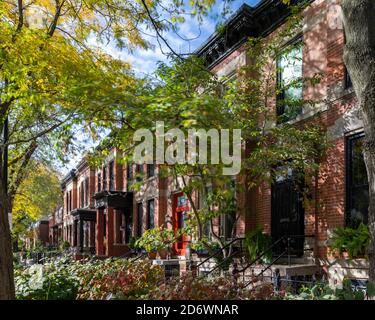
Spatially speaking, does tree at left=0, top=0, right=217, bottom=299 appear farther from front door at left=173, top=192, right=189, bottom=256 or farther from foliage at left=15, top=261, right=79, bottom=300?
front door at left=173, top=192, right=189, bottom=256

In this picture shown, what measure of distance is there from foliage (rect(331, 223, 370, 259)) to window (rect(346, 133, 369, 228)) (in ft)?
1.33

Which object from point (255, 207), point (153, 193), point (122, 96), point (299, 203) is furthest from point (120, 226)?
point (122, 96)

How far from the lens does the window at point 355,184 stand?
1045cm

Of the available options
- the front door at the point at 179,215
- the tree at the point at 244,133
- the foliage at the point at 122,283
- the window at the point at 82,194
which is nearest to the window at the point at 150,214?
the front door at the point at 179,215

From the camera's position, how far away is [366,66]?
5148 millimetres

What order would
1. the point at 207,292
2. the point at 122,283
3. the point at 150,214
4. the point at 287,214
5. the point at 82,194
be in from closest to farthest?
the point at 207,292, the point at 122,283, the point at 287,214, the point at 150,214, the point at 82,194

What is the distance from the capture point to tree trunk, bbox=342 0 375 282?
16.4 ft

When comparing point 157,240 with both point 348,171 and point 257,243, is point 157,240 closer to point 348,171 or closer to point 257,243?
point 257,243

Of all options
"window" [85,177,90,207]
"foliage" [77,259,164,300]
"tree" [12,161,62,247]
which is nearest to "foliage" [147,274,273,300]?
"foliage" [77,259,164,300]

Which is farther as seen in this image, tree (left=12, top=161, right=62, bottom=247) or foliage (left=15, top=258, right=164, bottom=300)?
tree (left=12, top=161, right=62, bottom=247)

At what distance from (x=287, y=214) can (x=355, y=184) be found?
2.82 m

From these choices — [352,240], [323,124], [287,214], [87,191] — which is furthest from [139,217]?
[352,240]

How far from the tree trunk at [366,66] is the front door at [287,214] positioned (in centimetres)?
669
